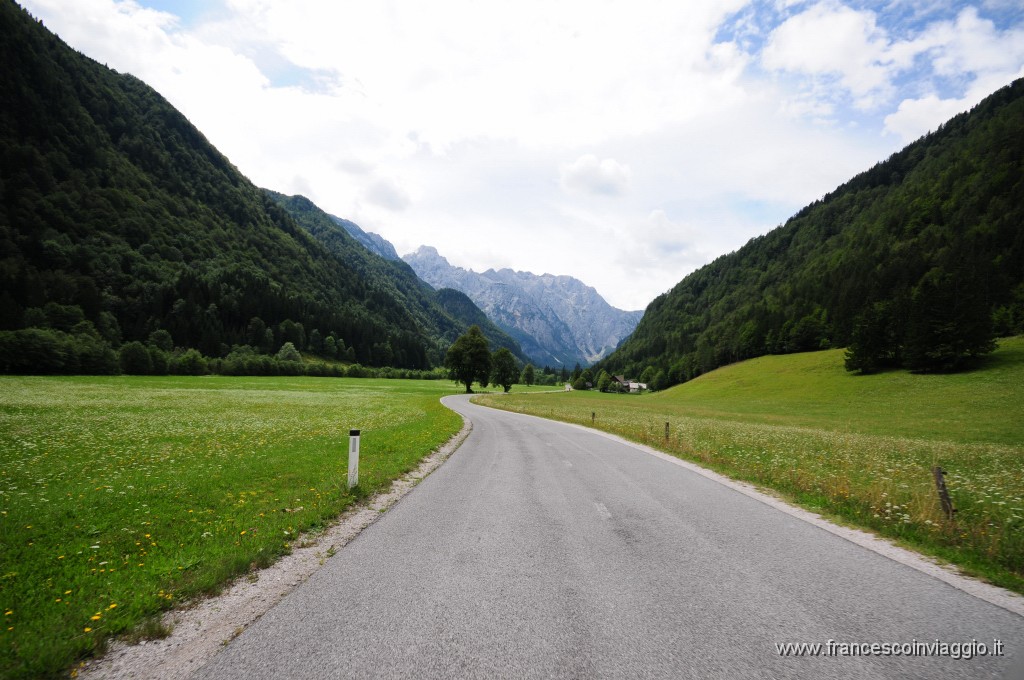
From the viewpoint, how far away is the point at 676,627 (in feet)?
14.0

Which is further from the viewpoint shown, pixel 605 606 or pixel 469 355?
pixel 469 355

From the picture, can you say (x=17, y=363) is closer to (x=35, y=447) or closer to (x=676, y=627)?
(x=35, y=447)

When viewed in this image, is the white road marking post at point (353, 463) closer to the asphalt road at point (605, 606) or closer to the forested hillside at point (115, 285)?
the asphalt road at point (605, 606)

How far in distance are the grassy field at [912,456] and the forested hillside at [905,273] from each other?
8.55 meters

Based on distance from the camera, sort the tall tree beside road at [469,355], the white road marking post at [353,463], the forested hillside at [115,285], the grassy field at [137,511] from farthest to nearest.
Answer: the tall tree beside road at [469,355] → the forested hillside at [115,285] → the white road marking post at [353,463] → the grassy field at [137,511]

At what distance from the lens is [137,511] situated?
27.2 ft

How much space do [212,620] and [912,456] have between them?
87.9 feet

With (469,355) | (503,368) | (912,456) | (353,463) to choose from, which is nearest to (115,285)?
(469,355)

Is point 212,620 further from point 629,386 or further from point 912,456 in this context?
point 629,386

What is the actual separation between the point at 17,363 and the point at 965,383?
124 meters

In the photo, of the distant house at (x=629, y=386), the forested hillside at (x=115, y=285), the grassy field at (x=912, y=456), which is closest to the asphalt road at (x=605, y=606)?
the grassy field at (x=912, y=456)

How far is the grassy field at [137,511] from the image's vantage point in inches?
176

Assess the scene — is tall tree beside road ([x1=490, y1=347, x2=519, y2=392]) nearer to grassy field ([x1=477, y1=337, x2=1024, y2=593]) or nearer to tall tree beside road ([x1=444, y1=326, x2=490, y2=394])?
tall tree beside road ([x1=444, y1=326, x2=490, y2=394])

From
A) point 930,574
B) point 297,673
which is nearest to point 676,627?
point 297,673
